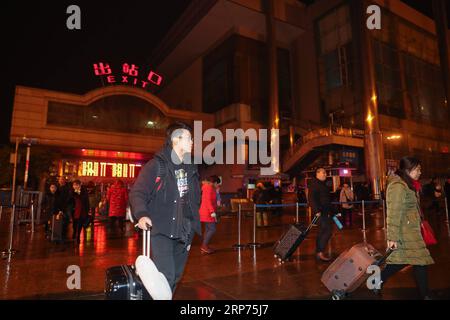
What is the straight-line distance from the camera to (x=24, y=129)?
24875mm

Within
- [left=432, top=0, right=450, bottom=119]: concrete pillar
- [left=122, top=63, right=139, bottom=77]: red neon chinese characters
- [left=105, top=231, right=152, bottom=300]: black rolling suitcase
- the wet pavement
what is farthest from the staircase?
[left=105, top=231, right=152, bottom=300]: black rolling suitcase

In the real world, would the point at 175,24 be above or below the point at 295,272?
above

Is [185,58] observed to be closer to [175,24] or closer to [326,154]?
[175,24]

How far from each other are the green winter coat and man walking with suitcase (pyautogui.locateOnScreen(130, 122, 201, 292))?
231 cm

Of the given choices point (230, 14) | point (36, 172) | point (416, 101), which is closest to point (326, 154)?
point (416, 101)

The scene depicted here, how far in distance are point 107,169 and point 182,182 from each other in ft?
96.7

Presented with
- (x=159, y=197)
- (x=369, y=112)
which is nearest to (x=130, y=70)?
(x=369, y=112)

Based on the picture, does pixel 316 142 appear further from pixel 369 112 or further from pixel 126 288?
pixel 126 288

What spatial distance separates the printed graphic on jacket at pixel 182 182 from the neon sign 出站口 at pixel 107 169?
28.9m

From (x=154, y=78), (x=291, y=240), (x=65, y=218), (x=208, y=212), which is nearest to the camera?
(x=291, y=240)

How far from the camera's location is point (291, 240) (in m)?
5.86

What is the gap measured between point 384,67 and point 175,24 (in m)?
24.1

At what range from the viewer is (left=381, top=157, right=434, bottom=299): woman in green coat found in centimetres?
359

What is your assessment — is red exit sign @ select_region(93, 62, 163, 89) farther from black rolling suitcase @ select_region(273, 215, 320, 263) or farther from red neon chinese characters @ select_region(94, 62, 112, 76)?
black rolling suitcase @ select_region(273, 215, 320, 263)
